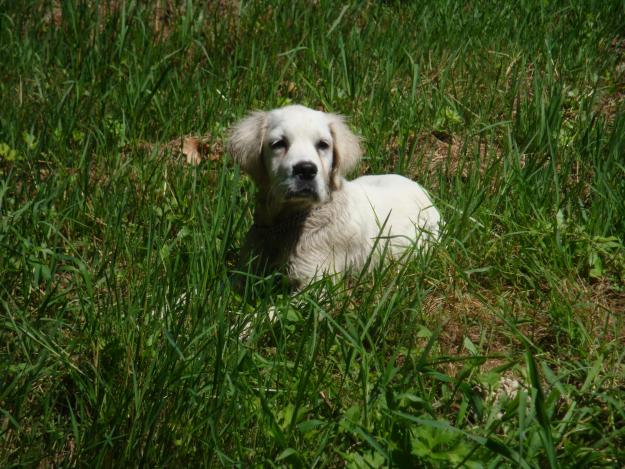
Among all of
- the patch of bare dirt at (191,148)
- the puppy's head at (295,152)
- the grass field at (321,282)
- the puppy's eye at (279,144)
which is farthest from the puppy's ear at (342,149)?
the patch of bare dirt at (191,148)

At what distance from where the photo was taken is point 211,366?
240 cm

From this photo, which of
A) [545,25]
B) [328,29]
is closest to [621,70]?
[545,25]

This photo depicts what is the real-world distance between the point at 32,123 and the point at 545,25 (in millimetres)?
3400

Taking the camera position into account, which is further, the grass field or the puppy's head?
the puppy's head

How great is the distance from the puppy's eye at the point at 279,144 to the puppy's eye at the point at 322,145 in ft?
0.51

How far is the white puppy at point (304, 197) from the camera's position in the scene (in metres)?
3.27

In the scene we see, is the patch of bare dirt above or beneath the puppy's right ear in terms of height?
beneath

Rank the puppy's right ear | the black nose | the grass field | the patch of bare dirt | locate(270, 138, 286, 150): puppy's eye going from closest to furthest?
the grass field → the black nose → locate(270, 138, 286, 150): puppy's eye → the puppy's right ear → the patch of bare dirt

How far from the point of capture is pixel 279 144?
338cm

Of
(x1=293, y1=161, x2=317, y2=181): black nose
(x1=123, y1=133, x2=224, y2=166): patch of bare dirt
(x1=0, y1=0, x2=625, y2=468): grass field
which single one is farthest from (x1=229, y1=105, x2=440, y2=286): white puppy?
(x1=123, y1=133, x2=224, y2=166): patch of bare dirt

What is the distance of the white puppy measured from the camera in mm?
3266

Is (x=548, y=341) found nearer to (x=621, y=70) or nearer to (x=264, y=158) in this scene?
(x=264, y=158)

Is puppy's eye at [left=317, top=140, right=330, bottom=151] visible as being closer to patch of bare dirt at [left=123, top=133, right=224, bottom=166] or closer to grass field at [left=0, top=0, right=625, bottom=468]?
grass field at [left=0, top=0, right=625, bottom=468]

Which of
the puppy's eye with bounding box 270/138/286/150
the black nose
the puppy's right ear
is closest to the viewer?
the black nose
